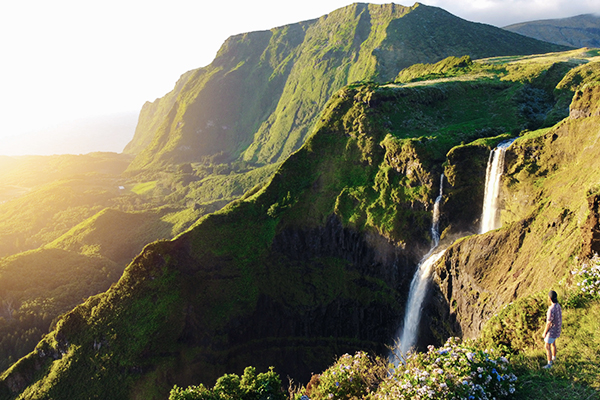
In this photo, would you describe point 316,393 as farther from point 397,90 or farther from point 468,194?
point 397,90

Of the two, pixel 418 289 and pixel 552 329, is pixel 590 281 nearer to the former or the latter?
pixel 552 329

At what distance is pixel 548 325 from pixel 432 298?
27734mm

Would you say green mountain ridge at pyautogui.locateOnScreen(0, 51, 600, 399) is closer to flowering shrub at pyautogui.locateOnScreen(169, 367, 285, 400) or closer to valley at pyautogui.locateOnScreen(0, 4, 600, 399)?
valley at pyautogui.locateOnScreen(0, 4, 600, 399)

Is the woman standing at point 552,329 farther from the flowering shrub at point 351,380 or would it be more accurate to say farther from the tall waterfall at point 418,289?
the tall waterfall at point 418,289

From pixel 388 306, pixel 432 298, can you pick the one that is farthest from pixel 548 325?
pixel 388 306

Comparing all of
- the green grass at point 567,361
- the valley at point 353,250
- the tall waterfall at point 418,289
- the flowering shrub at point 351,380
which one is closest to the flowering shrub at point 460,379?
the green grass at point 567,361

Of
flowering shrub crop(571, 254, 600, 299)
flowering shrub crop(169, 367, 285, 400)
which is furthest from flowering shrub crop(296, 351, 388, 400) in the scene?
flowering shrub crop(571, 254, 600, 299)

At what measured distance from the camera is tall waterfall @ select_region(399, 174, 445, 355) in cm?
3869

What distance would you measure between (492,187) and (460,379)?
1239 inches

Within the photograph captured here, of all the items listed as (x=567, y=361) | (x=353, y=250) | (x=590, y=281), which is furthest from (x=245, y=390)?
(x=353, y=250)

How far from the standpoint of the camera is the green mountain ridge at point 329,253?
125 ft

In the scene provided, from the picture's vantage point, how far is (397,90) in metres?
54.6

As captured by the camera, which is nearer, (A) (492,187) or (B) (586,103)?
(B) (586,103)

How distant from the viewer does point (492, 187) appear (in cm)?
3631
